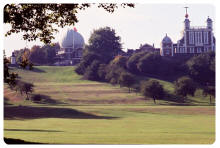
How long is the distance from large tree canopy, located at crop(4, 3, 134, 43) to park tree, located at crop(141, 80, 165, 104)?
31.6 ft

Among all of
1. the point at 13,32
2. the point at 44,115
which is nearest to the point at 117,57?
the point at 44,115

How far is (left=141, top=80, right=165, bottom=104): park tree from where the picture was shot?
2580 centimetres

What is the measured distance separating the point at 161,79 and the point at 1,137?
12498mm

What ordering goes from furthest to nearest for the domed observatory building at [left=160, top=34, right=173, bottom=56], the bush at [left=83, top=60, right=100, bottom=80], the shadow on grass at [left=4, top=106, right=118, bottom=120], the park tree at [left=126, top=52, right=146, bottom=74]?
the bush at [left=83, top=60, right=100, bottom=80] < the park tree at [left=126, top=52, right=146, bottom=74] < the domed observatory building at [left=160, top=34, right=173, bottom=56] < the shadow on grass at [left=4, top=106, right=118, bottom=120]

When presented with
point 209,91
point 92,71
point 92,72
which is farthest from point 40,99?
point 209,91

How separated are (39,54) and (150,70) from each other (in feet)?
22.3

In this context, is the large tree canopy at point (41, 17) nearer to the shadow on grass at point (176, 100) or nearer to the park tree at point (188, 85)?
the park tree at point (188, 85)

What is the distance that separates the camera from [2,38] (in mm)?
16078

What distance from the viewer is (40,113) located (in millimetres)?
24781

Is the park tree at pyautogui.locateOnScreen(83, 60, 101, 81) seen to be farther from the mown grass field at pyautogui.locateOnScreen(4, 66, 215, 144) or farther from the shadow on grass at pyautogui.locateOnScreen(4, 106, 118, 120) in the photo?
the shadow on grass at pyautogui.locateOnScreen(4, 106, 118, 120)

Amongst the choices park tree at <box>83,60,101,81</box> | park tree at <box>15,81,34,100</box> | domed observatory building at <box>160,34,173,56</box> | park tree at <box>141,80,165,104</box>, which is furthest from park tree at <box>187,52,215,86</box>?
park tree at <box>15,81,34,100</box>

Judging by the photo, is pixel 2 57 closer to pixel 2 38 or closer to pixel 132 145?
pixel 2 38

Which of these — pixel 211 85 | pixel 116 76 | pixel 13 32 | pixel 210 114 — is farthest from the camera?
pixel 116 76

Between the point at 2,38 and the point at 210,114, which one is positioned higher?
the point at 2,38
